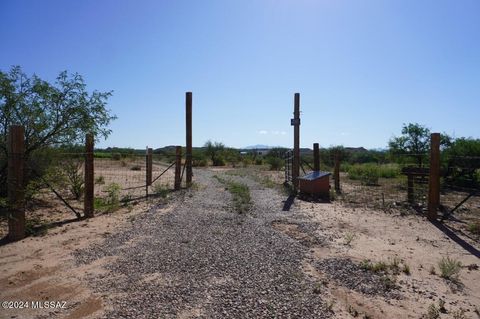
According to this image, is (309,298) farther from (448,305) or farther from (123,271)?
(123,271)

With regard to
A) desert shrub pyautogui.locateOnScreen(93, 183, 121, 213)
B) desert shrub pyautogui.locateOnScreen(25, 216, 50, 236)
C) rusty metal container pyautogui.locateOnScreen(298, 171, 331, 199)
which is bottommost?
desert shrub pyautogui.locateOnScreen(25, 216, 50, 236)

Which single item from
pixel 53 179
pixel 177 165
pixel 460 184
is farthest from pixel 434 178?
pixel 177 165

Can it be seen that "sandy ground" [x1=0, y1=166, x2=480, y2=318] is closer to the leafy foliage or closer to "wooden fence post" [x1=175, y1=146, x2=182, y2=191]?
the leafy foliage

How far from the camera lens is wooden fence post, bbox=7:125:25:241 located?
6.82m

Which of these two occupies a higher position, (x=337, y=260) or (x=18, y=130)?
(x=18, y=130)

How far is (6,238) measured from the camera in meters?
6.87

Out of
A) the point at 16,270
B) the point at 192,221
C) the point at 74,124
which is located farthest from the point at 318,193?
the point at 16,270

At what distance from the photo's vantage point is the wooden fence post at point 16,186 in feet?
22.4

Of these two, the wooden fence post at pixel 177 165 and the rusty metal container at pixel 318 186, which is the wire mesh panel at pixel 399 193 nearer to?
the rusty metal container at pixel 318 186

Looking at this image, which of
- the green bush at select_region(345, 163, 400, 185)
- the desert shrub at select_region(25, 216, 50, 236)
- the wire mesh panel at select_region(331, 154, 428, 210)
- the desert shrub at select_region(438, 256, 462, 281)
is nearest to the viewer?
the desert shrub at select_region(438, 256, 462, 281)

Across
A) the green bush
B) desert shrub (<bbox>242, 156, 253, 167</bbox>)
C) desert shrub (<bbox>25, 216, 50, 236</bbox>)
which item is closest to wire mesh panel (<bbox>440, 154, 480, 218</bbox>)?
the green bush

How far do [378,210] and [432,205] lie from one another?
160 cm

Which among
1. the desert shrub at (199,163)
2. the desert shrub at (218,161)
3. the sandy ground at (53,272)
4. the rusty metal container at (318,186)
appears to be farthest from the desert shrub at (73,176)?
the desert shrub at (218,161)

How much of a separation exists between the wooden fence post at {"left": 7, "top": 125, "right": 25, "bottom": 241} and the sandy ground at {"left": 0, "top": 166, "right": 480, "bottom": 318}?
1.09 ft
